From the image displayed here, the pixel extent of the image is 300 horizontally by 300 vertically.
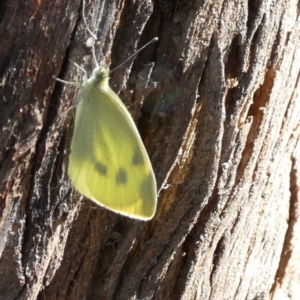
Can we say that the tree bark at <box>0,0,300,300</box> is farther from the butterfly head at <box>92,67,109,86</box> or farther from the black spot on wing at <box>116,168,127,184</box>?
the black spot on wing at <box>116,168,127,184</box>

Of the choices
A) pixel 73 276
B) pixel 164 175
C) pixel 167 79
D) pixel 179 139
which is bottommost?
pixel 73 276

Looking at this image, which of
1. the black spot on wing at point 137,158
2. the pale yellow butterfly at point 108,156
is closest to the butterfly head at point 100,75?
the pale yellow butterfly at point 108,156

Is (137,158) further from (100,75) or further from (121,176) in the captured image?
(100,75)

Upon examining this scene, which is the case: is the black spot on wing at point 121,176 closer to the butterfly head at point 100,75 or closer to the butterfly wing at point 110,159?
the butterfly wing at point 110,159

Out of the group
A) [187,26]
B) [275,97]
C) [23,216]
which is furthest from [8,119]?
[275,97]

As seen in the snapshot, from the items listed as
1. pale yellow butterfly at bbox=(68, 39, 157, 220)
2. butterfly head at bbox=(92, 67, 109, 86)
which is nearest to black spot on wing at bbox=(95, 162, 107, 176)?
pale yellow butterfly at bbox=(68, 39, 157, 220)

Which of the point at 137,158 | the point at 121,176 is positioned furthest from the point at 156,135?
the point at 121,176

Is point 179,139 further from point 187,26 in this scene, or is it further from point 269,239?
point 269,239

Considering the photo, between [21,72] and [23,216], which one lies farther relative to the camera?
[23,216]
